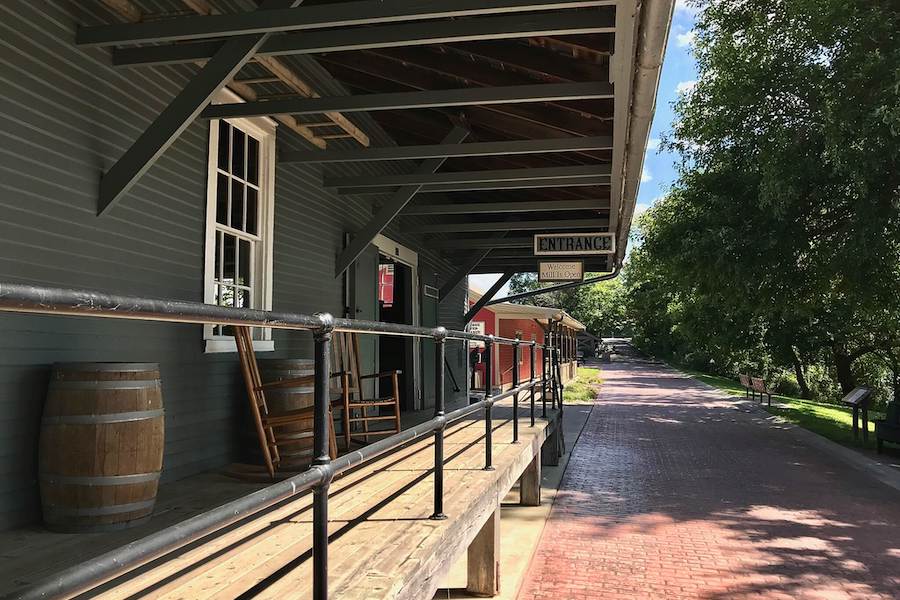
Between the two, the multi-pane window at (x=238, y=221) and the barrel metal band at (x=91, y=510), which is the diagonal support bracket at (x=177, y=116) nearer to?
the multi-pane window at (x=238, y=221)

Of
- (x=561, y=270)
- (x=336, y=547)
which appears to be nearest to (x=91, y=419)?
(x=336, y=547)

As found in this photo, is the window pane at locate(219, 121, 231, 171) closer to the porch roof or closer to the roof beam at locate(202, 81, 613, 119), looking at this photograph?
the porch roof

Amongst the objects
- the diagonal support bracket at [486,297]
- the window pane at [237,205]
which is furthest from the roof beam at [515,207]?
the diagonal support bracket at [486,297]

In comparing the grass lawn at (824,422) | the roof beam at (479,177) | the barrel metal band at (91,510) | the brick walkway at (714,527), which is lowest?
the brick walkway at (714,527)

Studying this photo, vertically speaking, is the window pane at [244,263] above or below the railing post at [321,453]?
above

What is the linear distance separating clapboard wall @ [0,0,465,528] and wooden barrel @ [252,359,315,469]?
0.45 m

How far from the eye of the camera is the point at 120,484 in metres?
3.17

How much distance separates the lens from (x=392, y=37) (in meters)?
4.05

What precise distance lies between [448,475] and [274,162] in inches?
133

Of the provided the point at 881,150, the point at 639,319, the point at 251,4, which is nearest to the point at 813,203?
the point at 881,150

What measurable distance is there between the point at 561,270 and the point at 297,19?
747 centimetres

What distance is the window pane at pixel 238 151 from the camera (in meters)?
5.45

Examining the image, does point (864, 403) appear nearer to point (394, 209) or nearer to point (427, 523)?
point (394, 209)

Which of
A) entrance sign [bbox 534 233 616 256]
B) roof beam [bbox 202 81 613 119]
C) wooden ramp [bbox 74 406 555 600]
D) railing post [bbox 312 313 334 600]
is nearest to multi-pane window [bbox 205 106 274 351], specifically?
roof beam [bbox 202 81 613 119]
